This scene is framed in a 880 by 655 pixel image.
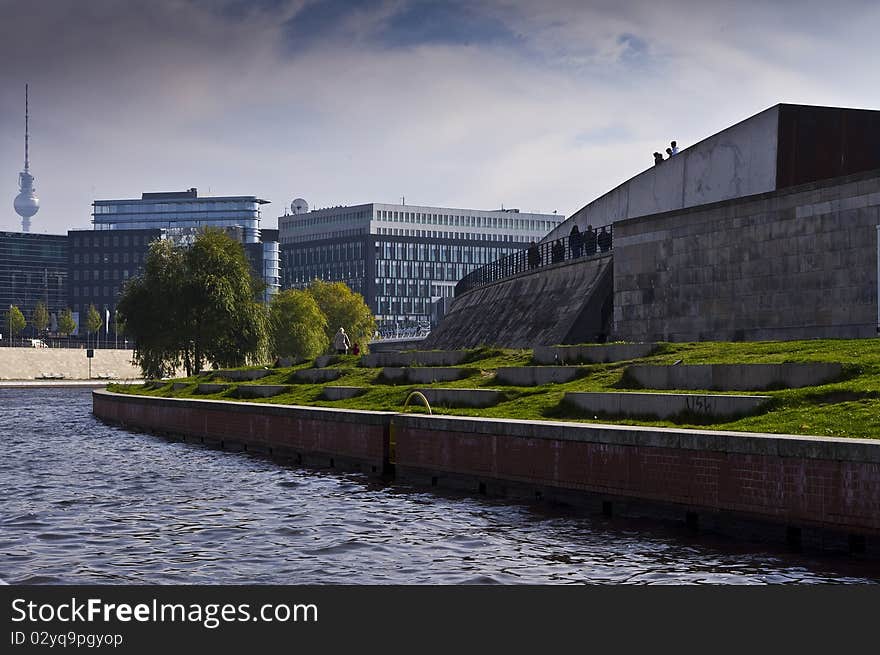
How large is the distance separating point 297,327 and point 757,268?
7098cm

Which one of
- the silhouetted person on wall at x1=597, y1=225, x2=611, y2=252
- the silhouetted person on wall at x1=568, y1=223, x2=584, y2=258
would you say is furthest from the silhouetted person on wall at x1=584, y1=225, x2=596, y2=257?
the silhouetted person on wall at x1=597, y1=225, x2=611, y2=252

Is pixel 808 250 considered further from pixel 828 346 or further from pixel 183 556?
pixel 183 556

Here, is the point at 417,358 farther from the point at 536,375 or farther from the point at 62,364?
the point at 62,364

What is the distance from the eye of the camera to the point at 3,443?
143 ft

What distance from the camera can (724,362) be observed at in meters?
26.9

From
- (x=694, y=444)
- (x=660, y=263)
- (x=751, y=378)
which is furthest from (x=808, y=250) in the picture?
(x=694, y=444)

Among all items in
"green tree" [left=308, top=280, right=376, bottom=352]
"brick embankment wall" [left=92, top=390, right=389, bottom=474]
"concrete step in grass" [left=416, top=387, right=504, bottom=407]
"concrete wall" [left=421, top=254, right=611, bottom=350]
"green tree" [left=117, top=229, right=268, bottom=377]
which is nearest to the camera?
"concrete step in grass" [left=416, top=387, right=504, bottom=407]

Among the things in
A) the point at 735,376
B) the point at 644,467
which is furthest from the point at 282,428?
the point at 644,467

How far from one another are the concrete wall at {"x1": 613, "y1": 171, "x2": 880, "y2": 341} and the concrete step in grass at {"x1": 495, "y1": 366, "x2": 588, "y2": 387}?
6.38 m

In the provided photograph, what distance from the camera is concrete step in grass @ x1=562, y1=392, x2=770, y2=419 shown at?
2259cm

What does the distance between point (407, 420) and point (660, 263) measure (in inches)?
503

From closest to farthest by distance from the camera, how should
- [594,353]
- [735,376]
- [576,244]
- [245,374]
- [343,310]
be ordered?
[735,376] < [594,353] < [576,244] < [245,374] < [343,310]

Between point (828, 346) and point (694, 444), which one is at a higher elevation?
point (828, 346)

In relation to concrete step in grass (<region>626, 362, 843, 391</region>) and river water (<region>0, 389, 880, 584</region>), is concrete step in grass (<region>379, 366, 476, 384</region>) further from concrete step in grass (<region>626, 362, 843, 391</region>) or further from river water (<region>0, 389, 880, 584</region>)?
concrete step in grass (<region>626, 362, 843, 391</region>)
